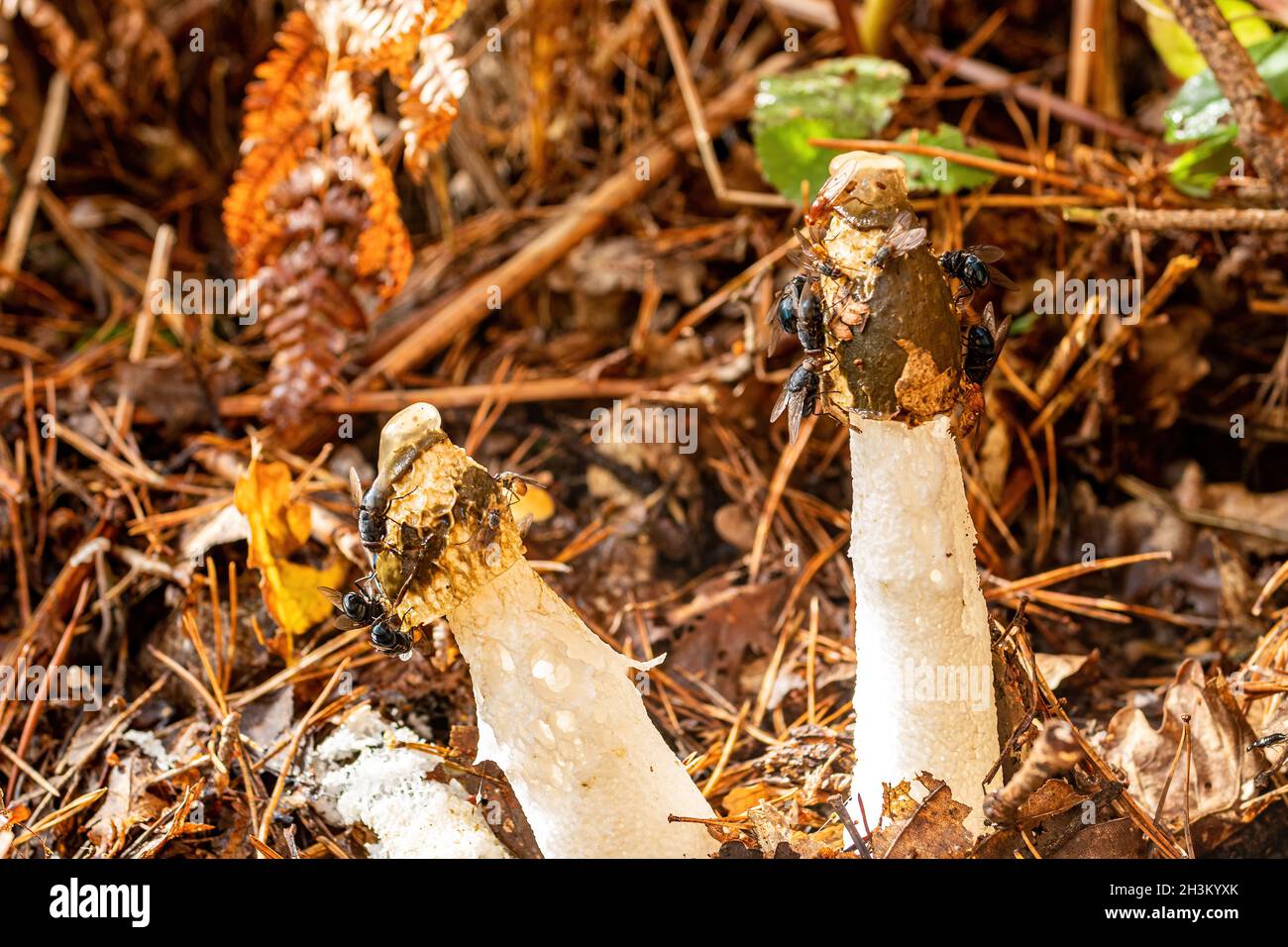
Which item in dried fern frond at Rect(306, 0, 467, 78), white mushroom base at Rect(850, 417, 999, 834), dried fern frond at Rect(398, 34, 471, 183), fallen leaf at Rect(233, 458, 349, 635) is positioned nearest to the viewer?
white mushroom base at Rect(850, 417, 999, 834)

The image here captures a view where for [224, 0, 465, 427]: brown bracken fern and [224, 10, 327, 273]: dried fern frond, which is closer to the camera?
[224, 0, 465, 427]: brown bracken fern

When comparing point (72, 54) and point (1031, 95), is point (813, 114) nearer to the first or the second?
point (1031, 95)

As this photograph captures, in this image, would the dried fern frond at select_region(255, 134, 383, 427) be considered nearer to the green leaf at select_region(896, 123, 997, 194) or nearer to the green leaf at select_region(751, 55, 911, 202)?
the green leaf at select_region(751, 55, 911, 202)

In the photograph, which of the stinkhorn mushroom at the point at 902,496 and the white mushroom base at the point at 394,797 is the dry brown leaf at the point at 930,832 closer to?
the stinkhorn mushroom at the point at 902,496

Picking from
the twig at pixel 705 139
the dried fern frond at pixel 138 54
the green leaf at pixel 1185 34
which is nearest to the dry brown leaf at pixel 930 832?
the twig at pixel 705 139

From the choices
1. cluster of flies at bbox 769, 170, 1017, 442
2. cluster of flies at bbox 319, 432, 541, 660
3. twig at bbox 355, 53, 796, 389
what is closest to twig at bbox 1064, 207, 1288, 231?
cluster of flies at bbox 769, 170, 1017, 442

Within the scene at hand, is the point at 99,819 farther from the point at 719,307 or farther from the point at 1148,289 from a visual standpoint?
the point at 1148,289
